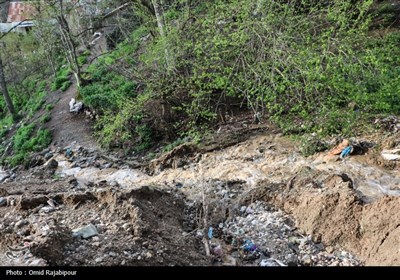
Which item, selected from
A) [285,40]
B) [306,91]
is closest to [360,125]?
[306,91]

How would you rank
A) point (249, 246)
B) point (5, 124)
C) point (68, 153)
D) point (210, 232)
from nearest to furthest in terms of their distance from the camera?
1. point (249, 246)
2. point (210, 232)
3. point (68, 153)
4. point (5, 124)

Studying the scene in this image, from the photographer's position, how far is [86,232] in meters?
4.17

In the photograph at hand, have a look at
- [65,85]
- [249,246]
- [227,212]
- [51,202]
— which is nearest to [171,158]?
[227,212]

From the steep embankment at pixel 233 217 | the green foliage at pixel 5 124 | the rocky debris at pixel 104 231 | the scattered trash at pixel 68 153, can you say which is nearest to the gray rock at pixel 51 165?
the scattered trash at pixel 68 153

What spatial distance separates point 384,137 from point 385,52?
1638 millimetres

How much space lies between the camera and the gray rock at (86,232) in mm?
4113

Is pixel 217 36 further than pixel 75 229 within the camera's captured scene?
Yes

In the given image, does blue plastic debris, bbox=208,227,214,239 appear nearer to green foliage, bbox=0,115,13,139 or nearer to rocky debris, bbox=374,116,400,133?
rocky debris, bbox=374,116,400,133

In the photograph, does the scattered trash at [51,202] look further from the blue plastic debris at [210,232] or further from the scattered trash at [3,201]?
the blue plastic debris at [210,232]

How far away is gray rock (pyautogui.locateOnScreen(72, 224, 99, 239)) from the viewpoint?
4113mm

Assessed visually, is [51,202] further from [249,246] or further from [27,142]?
[27,142]

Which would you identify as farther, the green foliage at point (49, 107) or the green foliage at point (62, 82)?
the green foliage at point (62, 82)

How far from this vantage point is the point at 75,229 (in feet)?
14.2

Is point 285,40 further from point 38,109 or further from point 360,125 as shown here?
point 38,109
